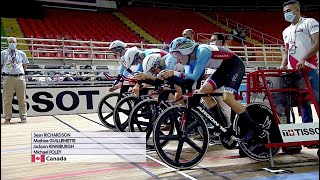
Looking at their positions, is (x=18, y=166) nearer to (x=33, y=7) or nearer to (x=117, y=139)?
(x=117, y=139)

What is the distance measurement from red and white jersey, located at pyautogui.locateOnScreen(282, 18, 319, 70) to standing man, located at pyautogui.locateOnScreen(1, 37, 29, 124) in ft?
16.4

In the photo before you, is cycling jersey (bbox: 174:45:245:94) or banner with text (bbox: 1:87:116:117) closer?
cycling jersey (bbox: 174:45:245:94)

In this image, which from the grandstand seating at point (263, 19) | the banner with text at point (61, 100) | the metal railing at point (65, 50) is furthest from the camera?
the grandstand seating at point (263, 19)

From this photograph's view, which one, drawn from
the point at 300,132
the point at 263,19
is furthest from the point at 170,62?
the point at 263,19

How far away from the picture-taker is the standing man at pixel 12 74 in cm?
680

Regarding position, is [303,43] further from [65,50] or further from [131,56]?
[65,50]

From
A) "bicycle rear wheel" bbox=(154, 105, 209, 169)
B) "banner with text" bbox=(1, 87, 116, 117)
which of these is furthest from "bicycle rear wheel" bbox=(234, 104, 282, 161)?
"banner with text" bbox=(1, 87, 116, 117)

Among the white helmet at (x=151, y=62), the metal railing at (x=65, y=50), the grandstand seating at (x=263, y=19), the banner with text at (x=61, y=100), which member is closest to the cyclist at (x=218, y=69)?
the white helmet at (x=151, y=62)

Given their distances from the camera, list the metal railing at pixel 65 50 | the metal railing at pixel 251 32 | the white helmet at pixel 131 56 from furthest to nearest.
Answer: the metal railing at pixel 251 32, the metal railing at pixel 65 50, the white helmet at pixel 131 56

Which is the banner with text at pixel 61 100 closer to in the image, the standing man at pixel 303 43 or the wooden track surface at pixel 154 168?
the wooden track surface at pixel 154 168

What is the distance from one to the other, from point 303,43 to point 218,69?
3.01 ft
